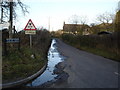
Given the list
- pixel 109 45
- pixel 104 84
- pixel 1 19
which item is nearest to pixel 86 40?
pixel 109 45

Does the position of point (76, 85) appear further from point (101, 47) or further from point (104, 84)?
point (101, 47)

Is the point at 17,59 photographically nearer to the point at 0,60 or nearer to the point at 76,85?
the point at 0,60

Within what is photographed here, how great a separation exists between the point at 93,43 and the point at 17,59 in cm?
1461

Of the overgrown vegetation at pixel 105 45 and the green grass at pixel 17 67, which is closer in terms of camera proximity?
the green grass at pixel 17 67

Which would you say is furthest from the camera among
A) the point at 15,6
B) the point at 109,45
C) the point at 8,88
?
the point at 109,45

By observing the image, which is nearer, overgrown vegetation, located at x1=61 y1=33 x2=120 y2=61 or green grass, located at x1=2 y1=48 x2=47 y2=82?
green grass, located at x1=2 y1=48 x2=47 y2=82

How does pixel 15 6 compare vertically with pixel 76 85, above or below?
above

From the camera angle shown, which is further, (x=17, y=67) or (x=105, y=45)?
(x=105, y=45)

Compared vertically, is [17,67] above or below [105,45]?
below

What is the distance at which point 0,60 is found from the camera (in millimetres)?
9383

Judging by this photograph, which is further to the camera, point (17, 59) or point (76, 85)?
point (17, 59)

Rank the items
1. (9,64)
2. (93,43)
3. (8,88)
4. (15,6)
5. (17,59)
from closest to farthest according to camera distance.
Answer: (8,88) → (9,64) → (17,59) → (15,6) → (93,43)

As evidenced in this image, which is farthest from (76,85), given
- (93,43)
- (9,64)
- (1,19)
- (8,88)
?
(93,43)

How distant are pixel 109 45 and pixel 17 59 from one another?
1118 centimetres
